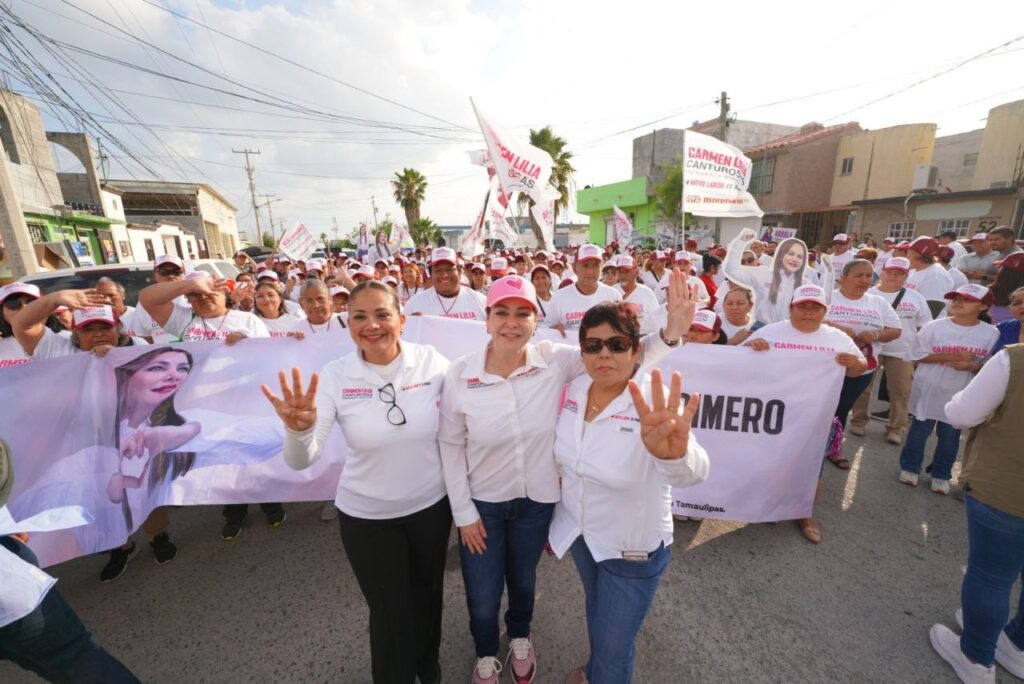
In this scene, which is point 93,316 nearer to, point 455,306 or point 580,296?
point 455,306

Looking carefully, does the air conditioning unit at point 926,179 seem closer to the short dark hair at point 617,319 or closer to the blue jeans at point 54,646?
the short dark hair at point 617,319

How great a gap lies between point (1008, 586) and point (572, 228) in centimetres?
7882

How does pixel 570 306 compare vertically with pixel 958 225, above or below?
below

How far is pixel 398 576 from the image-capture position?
2.19 metres

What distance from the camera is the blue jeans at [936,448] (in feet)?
13.8

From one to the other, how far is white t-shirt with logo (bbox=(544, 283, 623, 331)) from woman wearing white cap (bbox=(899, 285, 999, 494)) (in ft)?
10.3

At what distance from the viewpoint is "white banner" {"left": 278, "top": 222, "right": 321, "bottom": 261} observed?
12.7m

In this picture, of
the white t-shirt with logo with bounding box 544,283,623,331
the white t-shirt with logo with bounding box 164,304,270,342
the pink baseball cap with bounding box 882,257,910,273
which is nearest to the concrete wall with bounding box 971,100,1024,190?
the pink baseball cap with bounding box 882,257,910,273

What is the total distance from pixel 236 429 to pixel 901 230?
27.9m

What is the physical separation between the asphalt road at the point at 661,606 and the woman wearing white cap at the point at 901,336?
157 cm

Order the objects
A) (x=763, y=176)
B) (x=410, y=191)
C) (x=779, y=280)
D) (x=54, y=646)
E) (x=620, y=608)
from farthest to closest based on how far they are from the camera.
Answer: (x=410, y=191), (x=763, y=176), (x=779, y=280), (x=620, y=608), (x=54, y=646)

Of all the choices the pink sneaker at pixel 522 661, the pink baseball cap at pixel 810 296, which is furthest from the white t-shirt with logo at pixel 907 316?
the pink sneaker at pixel 522 661

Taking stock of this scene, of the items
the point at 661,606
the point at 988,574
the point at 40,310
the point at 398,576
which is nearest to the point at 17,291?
the point at 40,310

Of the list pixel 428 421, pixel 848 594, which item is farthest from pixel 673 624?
pixel 428 421
